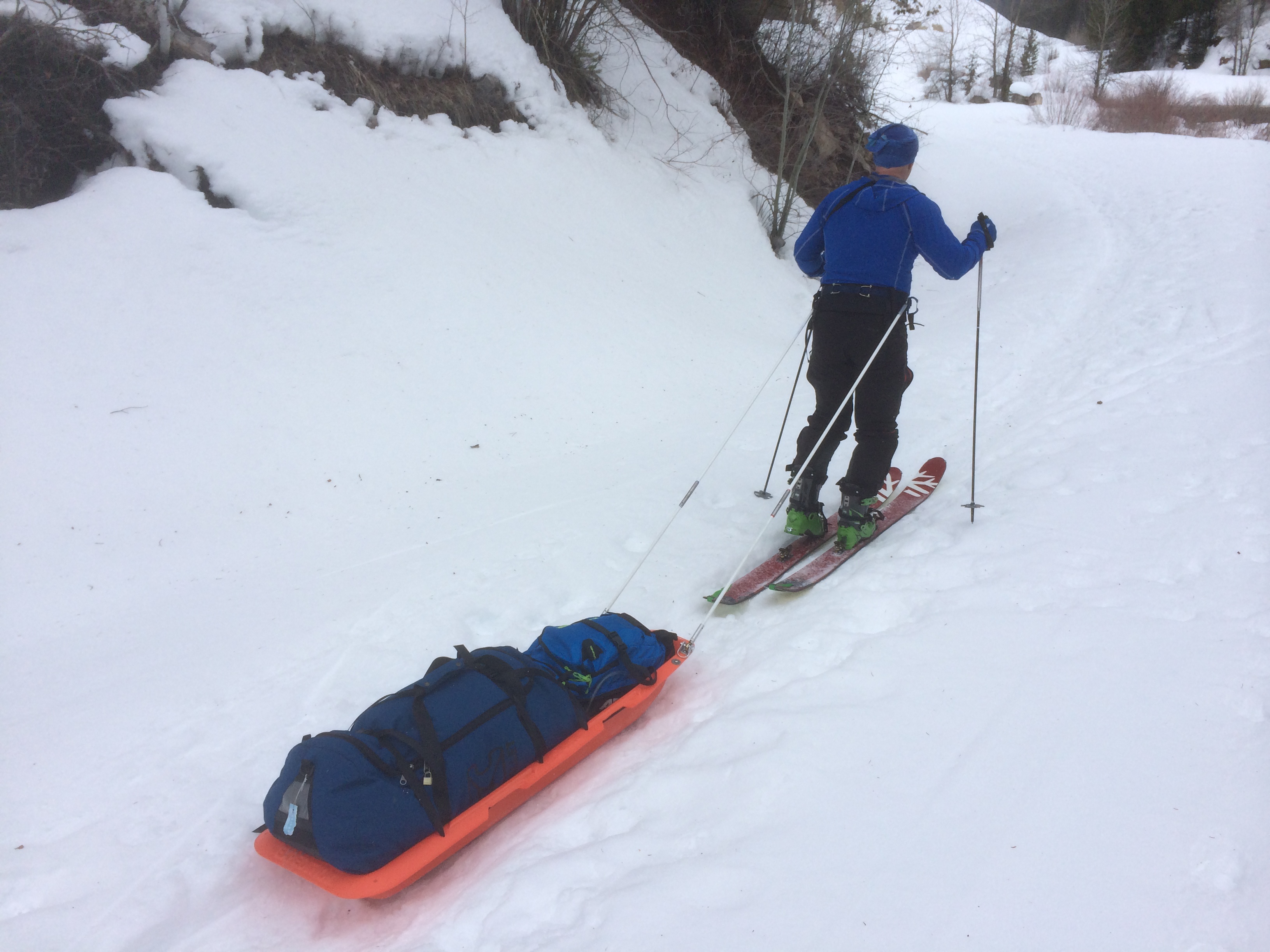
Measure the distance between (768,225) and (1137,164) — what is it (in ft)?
19.5

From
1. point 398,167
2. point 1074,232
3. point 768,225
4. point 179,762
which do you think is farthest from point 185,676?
Answer: point 1074,232

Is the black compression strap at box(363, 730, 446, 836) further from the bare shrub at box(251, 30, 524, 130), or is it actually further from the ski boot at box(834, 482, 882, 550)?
the bare shrub at box(251, 30, 524, 130)

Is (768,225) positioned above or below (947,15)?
below

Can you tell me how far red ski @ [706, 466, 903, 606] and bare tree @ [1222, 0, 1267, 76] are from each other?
96.5 ft

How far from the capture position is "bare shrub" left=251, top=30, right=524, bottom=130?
263 inches

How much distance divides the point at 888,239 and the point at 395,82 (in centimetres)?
594

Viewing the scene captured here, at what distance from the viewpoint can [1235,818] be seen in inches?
76.2

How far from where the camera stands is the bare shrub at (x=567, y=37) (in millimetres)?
8164

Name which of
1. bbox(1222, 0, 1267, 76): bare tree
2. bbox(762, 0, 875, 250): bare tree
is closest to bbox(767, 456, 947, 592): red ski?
bbox(762, 0, 875, 250): bare tree

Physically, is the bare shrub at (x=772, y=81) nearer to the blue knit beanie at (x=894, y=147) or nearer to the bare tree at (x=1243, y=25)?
the blue knit beanie at (x=894, y=147)

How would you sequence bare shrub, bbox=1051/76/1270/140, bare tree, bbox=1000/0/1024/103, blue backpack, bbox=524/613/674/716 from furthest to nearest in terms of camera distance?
bare tree, bbox=1000/0/1024/103, bare shrub, bbox=1051/76/1270/140, blue backpack, bbox=524/613/674/716

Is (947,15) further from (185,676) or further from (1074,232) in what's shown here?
(185,676)

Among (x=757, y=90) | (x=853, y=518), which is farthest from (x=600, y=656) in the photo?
(x=757, y=90)

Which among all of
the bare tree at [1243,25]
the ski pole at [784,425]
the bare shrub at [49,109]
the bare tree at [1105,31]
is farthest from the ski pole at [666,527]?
the bare tree at [1243,25]
